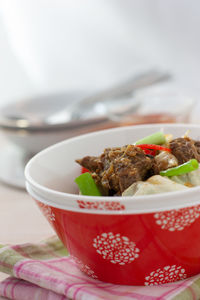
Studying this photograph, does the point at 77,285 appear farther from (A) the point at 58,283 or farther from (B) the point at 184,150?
(B) the point at 184,150

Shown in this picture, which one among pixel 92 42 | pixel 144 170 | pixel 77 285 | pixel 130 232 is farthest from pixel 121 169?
pixel 92 42

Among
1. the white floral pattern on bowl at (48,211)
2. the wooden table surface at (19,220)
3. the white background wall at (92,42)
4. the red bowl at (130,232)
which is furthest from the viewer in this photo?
the white background wall at (92,42)

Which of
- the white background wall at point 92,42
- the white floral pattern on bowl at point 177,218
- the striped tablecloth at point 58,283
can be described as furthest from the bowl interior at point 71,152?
the white background wall at point 92,42

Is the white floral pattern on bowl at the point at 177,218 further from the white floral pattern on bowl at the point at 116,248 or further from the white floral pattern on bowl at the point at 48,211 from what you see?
the white floral pattern on bowl at the point at 48,211

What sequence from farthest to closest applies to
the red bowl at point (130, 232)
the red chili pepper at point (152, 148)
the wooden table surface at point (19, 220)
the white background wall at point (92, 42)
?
the white background wall at point (92, 42)
the wooden table surface at point (19, 220)
the red chili pepper at point (152, 148)
the red bowl at point (130, 232)

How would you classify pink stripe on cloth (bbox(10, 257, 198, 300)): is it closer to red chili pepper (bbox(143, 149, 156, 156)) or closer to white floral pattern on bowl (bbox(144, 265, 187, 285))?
white floral pattern on bowl (bbox(144, 265, 187, 285))

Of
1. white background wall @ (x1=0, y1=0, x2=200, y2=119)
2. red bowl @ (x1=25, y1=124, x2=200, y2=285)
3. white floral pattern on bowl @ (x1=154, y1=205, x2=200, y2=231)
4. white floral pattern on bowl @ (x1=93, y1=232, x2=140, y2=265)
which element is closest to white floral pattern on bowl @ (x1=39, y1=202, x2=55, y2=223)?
red bowl @ (x1=25, y1=124, x2=200, y2=285)
